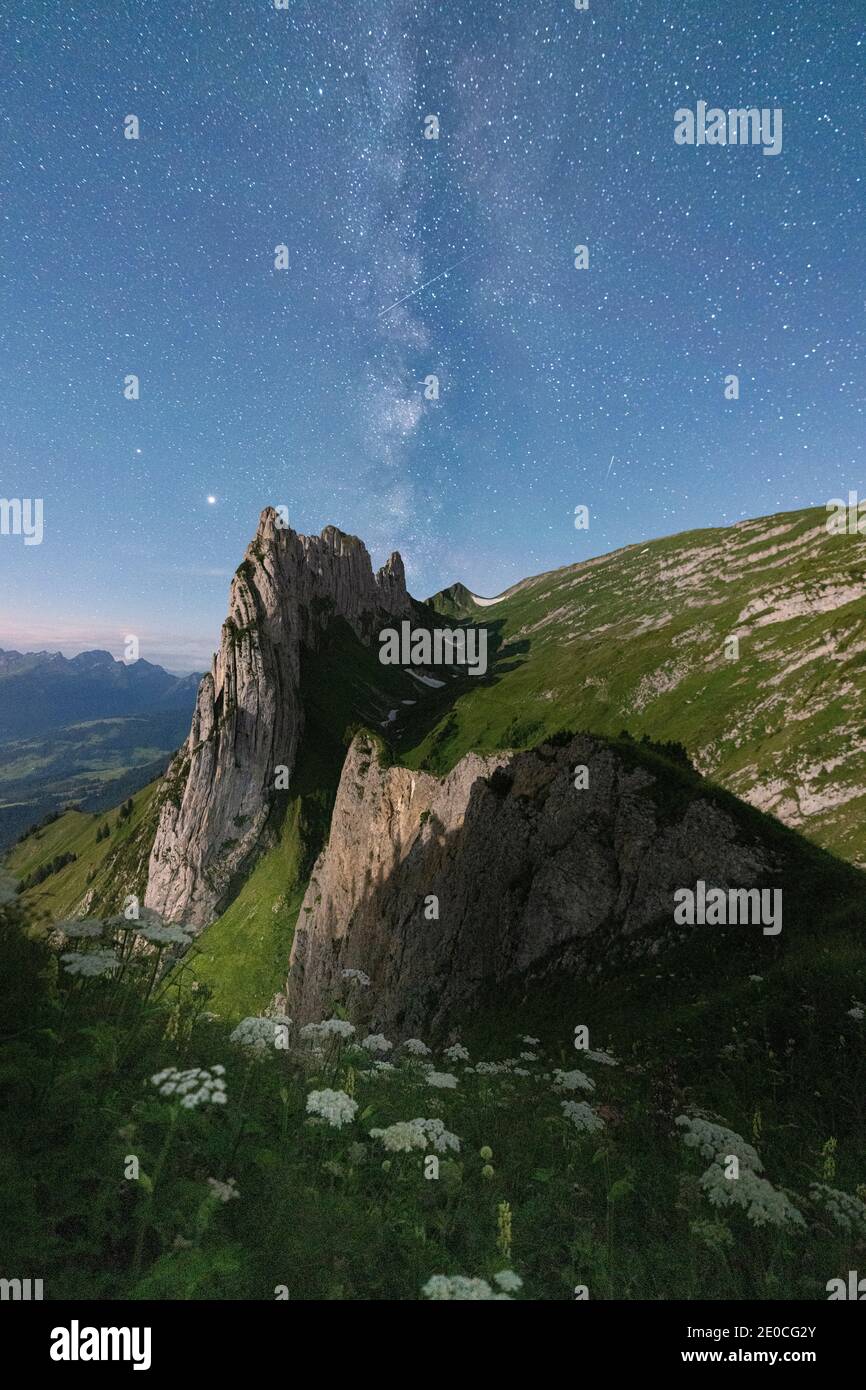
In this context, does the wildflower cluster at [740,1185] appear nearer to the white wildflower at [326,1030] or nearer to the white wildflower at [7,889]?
the white wildflower at [326,1030]

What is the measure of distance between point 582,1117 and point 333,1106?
15.3 ft

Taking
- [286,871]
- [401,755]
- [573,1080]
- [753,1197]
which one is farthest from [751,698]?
[753,1197]

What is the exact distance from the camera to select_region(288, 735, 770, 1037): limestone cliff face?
Result: 25.7 meters

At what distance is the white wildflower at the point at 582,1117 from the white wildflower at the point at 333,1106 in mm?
4277

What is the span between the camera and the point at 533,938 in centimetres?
2956

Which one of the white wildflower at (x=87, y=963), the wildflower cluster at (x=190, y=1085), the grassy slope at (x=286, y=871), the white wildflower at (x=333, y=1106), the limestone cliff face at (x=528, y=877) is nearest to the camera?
the wildflower cluster at (x=190, y=1085)

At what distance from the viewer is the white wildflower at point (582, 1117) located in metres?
8.33

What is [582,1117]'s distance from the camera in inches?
333

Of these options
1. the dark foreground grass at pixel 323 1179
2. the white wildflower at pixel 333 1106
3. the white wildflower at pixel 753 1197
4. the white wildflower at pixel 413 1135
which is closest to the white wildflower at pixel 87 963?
the dark foreground grass at pixel 323 1179

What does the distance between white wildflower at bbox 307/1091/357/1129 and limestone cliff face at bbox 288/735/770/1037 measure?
14434mm

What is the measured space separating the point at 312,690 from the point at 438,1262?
164892 mm

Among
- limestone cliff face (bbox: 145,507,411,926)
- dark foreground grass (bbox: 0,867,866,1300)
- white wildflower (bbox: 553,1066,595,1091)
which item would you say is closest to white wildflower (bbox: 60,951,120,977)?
dark foreground grass (bbox: 0,867,866,1300)

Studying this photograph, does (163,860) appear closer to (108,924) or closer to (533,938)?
(533,938)
